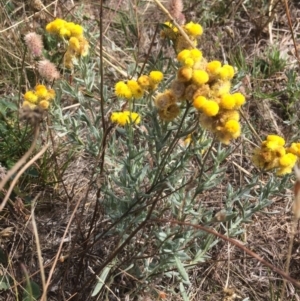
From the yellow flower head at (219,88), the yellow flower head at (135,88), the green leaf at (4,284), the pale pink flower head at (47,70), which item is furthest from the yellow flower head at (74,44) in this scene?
the green leaf at (4,284)

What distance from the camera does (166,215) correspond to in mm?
2295

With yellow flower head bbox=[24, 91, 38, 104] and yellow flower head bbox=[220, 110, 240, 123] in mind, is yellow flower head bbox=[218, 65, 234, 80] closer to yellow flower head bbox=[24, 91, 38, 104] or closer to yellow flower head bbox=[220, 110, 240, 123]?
yellow flower head bbox=[220, 110, 240, 123]

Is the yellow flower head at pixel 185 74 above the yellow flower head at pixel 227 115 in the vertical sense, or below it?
above

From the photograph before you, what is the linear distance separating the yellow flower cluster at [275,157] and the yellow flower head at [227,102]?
25cm

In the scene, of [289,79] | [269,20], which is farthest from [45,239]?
[269,20]

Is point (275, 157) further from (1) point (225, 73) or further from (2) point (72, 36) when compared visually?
(2) point (72, 36)

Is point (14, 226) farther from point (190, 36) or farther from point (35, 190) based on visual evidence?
point (190, 36)

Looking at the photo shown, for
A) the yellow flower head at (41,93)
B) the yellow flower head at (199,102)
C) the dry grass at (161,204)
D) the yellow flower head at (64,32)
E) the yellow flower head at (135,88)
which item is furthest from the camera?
the dry grass at (161,204)

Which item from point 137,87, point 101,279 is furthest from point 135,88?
point 101,279

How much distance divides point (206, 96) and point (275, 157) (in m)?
0.37

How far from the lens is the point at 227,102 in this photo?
1.50 metres

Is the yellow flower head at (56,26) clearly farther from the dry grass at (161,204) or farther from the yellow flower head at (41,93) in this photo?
the dry grass at (161,204)

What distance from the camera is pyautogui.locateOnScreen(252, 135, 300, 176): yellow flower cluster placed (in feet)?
5.44

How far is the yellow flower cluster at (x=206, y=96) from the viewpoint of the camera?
1463 mm
